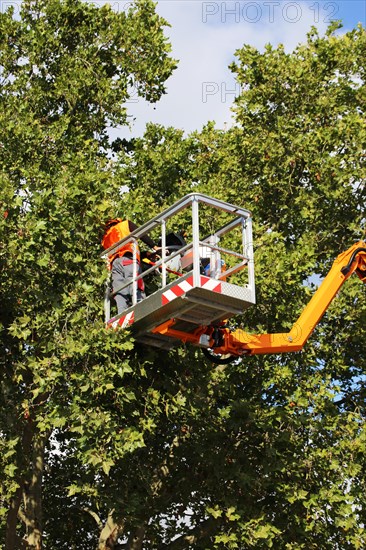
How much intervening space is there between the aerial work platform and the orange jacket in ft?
0.30

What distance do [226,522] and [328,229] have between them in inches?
297

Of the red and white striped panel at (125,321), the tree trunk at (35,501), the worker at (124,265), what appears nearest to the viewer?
the red and white striped panel at (125,321)

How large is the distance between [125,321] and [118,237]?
1.73 metres

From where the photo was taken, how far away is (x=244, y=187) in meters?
23.8

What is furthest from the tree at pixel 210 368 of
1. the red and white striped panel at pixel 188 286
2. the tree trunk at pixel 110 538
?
the red and white striped panel at pixel 188 286

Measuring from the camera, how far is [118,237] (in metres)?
16.0

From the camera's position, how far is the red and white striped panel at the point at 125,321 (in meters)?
14.8

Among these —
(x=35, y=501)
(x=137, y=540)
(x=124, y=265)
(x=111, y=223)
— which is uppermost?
(x=111, y=223)

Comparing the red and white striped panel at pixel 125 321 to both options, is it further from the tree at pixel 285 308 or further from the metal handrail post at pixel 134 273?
the tree at pixel 285 308

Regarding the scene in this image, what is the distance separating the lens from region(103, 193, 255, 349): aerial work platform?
44.8ft

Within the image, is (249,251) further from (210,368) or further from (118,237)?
(210,368)

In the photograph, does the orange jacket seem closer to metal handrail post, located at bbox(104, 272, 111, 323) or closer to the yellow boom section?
metal handrail post, located at bbox(104, 272, 111, 323)

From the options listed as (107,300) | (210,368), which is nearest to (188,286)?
(107,300)

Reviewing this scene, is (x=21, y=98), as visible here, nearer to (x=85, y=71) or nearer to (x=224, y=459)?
(x=85, y=71)
